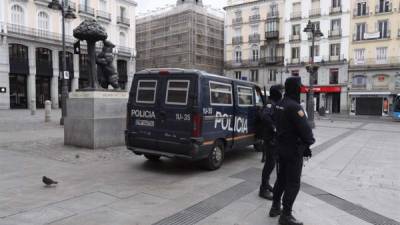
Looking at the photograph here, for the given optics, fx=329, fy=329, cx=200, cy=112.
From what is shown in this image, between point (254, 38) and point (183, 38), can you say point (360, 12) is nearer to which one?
point (254, 38)

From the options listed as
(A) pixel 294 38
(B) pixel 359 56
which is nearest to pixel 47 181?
(B) pixel 359 56

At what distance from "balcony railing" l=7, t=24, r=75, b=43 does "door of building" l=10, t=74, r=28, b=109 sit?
4364mm

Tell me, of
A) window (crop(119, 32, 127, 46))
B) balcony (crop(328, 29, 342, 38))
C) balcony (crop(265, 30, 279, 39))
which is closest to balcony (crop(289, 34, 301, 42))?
balcony (crop(265, 30, 279, 39))

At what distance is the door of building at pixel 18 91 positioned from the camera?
35.2 metres

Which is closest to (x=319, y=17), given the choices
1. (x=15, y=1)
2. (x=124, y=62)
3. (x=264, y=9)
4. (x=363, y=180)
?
(x=264, y=9)

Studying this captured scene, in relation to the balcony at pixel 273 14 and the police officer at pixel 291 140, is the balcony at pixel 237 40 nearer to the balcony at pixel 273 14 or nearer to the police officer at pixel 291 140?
the balcony at pixel 273 14

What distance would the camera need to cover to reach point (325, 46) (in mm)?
43250

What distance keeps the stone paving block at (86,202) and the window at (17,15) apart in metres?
35.8

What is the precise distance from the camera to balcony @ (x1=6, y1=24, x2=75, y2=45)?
34006 mm

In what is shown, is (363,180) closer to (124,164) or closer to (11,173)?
(124,164)

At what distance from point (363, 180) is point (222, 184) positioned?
307 centimetres

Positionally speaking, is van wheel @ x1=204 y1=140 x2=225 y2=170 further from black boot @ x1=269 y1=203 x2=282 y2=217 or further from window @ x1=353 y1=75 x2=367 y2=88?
window @ x1=353 y1=75 x2=367 y2=88

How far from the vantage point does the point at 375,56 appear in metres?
40.0

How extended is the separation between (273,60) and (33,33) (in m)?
31.1
